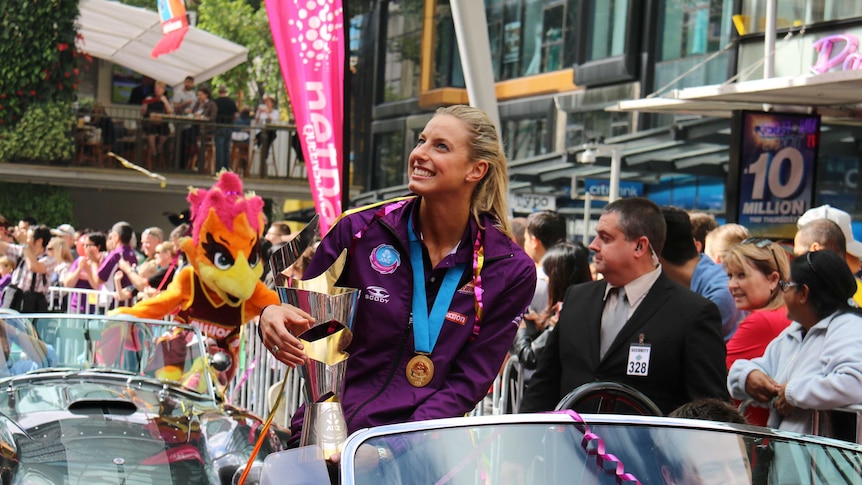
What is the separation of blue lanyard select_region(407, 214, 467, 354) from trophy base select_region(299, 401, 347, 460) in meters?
0.36

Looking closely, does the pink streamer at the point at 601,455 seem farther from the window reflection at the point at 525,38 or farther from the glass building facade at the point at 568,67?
the window reflection at the point at 525,38

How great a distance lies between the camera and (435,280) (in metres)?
3.56

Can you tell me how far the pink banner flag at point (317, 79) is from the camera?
866 centimetres

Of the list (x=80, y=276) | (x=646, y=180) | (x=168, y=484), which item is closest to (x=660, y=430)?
(x=168, y=484)

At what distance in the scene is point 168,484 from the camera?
5715 millimetres

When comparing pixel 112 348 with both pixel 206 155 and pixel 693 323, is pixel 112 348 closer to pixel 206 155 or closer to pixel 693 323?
pixel 693 323

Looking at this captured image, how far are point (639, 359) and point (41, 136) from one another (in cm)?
2401

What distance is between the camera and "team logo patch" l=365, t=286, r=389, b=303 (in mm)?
3479

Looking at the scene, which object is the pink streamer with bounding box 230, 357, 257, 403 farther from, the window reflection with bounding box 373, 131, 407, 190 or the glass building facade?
the window reflection with bounding box 373, 131, 407, 190

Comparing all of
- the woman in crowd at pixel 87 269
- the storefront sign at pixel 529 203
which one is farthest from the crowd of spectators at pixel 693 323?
the storefront sign at pixel 529 203

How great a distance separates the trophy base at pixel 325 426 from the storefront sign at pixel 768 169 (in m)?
9.00

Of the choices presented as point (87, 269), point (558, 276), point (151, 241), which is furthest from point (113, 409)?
point (151, 241)

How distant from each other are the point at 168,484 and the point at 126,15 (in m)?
18.6

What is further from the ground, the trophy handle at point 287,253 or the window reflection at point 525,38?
the window reflection at point 525,38
